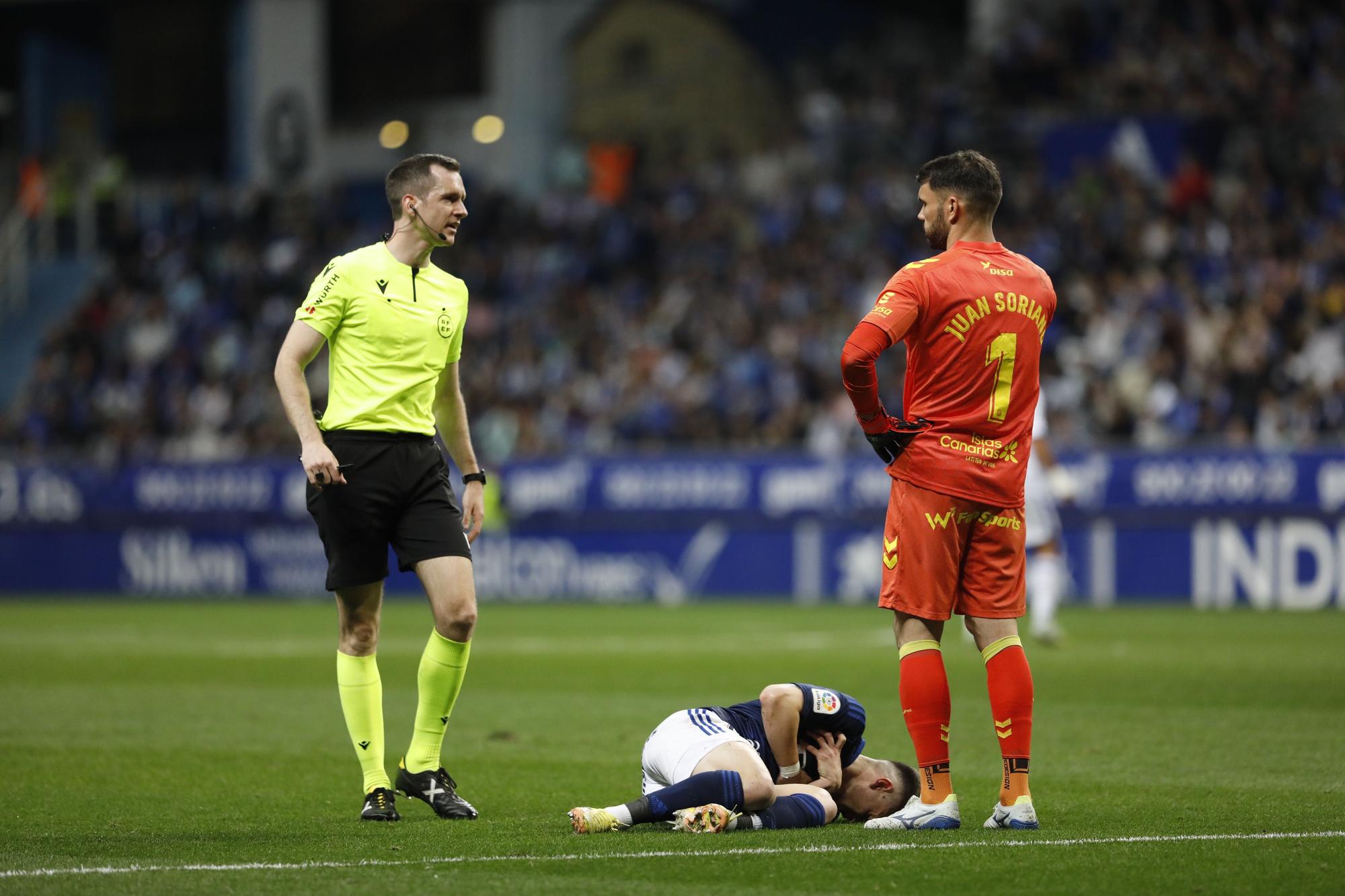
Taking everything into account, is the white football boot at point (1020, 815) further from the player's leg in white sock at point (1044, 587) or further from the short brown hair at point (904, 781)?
the player's leg in white sock at point (1044, 587)

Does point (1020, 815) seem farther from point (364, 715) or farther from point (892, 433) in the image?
point (364, 715)

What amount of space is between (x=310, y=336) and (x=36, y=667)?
8.83 metres

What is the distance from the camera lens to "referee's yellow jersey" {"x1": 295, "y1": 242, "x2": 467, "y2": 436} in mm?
7125

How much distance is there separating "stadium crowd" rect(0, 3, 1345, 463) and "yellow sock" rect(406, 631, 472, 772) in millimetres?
15498

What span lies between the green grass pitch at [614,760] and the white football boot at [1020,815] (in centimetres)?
12

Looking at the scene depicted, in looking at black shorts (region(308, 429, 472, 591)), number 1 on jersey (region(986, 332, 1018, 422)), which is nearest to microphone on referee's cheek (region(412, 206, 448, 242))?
black shorts (region(308, 429, 472, 591))

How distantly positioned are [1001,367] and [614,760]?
11.0ft

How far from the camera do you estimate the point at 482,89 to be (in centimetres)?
3662

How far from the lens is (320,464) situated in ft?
22.0

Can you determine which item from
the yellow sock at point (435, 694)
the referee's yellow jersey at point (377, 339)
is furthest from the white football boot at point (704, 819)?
the referee's yellow jersey at point (377, 339)

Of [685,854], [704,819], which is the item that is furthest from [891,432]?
[685,854]

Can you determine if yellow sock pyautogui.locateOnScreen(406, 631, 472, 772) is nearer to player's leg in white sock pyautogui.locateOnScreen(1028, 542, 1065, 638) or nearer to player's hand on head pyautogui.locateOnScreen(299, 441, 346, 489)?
player's hand on head pyautogui.locateOnScreen(299, 441, 346, 489)

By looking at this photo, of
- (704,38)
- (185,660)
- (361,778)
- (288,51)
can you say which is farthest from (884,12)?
(361,778)

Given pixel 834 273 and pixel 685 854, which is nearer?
pixel 685 854
